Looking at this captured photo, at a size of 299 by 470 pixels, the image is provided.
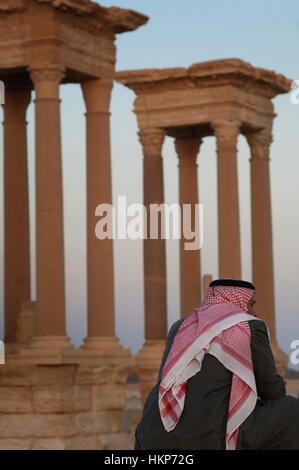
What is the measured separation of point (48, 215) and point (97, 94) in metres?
4.95

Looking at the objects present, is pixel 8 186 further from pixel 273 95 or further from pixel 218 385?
pixel 218 385

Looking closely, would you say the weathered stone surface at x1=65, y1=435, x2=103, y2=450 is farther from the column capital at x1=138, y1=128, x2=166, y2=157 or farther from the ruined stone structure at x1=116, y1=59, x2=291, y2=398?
the column capital at x1=138, y1=128, x2=166, y2=157

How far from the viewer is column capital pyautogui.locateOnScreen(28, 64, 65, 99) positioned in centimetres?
4278

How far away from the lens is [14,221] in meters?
46.4

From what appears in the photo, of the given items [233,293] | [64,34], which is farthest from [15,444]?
[233,293]

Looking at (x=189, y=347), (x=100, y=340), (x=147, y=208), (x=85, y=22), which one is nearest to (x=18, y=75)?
(x=85, y=22)

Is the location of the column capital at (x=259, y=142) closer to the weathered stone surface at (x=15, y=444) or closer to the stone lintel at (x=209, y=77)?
the stone lintel at (x=209, y=77)

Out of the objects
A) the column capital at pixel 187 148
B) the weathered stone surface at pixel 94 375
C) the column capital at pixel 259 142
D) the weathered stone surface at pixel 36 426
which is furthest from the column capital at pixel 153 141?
the weathered stone surface at pixel 36 426

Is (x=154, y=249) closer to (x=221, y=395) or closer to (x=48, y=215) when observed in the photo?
(x=48, y=215)

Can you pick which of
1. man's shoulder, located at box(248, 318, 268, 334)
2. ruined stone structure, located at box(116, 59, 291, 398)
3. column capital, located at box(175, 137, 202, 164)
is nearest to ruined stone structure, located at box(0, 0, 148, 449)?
ruined stone structure, located at box(116, 59, 291, 398)

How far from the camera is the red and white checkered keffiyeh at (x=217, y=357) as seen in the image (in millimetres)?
15250

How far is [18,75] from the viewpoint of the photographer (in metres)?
45.9

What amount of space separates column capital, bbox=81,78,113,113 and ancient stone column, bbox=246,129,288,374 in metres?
17.4

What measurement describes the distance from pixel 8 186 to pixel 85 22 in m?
6.45
